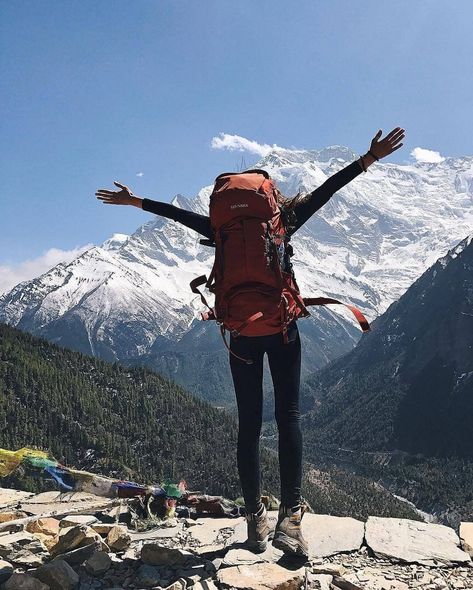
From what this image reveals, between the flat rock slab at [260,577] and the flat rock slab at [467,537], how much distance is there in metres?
2.04

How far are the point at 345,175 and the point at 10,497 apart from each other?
7.87 meters

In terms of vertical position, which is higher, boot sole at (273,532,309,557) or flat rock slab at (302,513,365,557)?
boot sole at (273,532,309,557)

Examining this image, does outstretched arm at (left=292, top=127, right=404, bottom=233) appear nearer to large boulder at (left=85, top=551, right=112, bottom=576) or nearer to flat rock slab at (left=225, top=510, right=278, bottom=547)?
flat rock slab at (left=225, top=510, right=278, bottom=547)

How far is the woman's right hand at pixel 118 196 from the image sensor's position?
21.9 ft

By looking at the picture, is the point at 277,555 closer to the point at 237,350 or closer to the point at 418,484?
the point at 237,350

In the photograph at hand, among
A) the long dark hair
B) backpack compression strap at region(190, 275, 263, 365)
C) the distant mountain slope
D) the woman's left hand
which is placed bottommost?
the distant mountain slope

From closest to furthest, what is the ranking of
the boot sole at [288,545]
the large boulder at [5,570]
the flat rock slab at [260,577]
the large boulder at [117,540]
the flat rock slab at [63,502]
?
the flat rock slab at [260,577] → the large boulder at [5,570] → the boot sole at [288,545] → the large boulder at [117,540] → the flat rock slab at [63,502]

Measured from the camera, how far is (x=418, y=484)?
198375mm

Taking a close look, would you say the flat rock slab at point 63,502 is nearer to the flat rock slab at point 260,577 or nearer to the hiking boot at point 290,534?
the flat rock slab at point 260,577

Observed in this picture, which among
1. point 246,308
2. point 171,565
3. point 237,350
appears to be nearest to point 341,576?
point 171,565

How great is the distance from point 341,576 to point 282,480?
3.41ft

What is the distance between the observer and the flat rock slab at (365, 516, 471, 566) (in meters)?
5.52

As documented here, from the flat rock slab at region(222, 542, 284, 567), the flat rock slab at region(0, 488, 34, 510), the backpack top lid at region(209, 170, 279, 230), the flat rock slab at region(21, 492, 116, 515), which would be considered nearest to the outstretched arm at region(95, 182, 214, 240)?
the backpack top lid at region(209, 170, 279, 230)

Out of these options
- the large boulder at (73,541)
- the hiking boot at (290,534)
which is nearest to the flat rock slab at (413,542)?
the hiking boot at (290,534)
